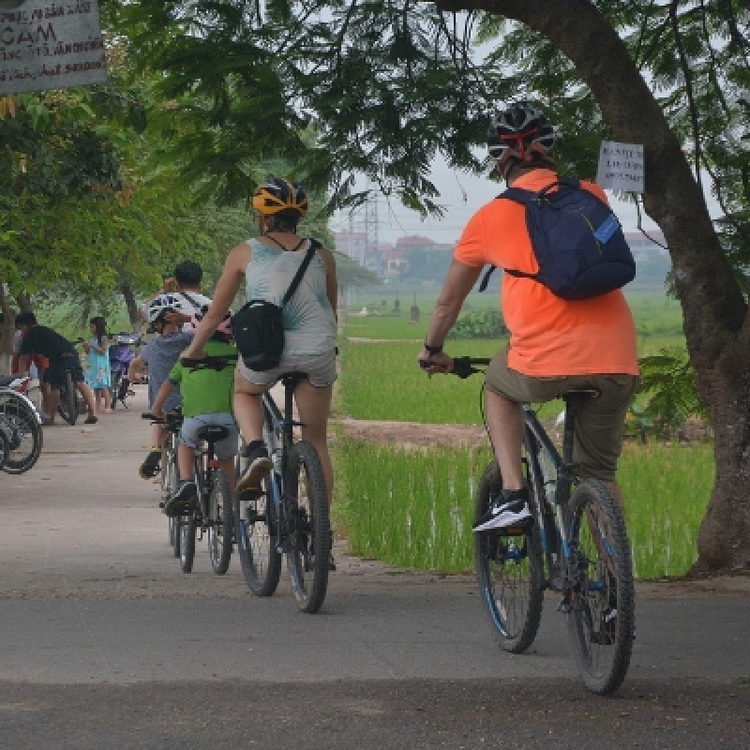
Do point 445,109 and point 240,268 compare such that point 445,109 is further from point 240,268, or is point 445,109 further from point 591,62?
point 240,268

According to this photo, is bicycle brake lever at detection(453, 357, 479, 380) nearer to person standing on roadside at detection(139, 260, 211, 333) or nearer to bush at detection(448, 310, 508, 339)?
person standing on roadside at detection(139, 260, 211, 333)

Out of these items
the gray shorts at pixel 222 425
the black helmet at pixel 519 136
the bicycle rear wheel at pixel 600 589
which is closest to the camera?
the bicycle rear wheel at pixel 600 589

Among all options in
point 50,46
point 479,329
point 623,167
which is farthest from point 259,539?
point 479,329

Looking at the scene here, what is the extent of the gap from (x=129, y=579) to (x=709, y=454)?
1111 centimetres

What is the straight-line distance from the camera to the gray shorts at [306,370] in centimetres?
839

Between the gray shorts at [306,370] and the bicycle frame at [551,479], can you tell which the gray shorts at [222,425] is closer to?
the gray shorts at [306,370]

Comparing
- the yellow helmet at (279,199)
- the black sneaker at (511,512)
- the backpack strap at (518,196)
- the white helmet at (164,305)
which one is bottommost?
the black sneaker at (511,512)

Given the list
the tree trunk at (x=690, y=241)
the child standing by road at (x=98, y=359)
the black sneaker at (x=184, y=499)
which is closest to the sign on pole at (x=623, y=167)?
the tree trunk at (x=690, y=241)

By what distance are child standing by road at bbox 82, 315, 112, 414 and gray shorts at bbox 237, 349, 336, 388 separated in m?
23.2

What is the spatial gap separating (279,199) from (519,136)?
2.00 meters

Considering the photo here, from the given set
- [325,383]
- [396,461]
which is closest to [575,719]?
[325,383]

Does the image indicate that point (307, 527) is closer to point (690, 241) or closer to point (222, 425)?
point (222, 425)

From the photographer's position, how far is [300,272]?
27.8ft

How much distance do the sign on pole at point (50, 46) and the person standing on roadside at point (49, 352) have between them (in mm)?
19261
